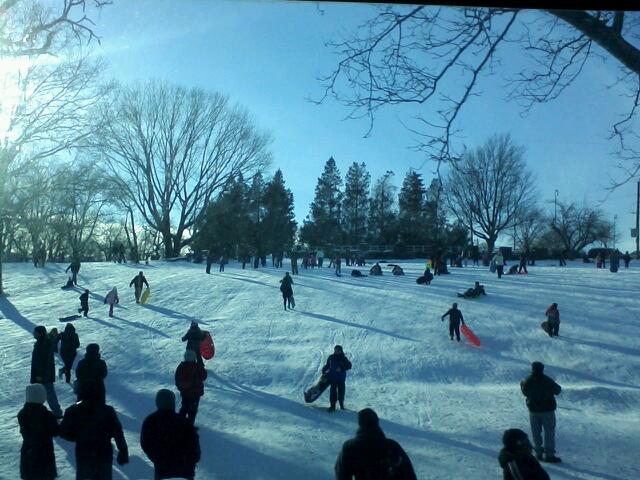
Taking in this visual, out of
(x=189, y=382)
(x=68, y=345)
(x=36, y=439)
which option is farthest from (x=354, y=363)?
(x=36, y=439)

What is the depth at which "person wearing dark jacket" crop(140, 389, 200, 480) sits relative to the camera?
16.6 feet

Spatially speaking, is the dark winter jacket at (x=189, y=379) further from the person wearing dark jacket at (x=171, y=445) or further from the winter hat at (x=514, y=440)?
the winter hat at (x=514, y=440)

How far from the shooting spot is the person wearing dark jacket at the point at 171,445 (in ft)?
16.6

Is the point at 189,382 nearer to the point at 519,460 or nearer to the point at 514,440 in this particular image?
the point at 514,440

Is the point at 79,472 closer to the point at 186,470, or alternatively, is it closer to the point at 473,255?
the point at 186,470

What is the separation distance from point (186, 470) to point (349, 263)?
39313mm

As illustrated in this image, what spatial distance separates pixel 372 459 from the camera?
15.0 ft

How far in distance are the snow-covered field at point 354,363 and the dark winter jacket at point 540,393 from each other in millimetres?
761

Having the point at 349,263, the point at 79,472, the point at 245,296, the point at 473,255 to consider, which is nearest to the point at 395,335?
the point at 245,296

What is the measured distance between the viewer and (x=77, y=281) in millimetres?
29625

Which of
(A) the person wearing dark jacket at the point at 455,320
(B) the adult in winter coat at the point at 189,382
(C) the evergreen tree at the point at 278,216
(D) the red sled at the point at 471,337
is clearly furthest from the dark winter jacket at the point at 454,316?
(C) the evergreen tree at the point at 278,216

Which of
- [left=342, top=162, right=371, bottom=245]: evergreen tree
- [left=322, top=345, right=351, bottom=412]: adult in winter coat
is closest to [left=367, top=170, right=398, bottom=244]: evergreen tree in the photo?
[left=342, top=162, right=371, bottom=245]: evergreen tree

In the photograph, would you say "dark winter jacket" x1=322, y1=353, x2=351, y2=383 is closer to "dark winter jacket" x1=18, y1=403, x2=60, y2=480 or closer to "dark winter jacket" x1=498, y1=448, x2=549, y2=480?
"dark winter jacket" x1=18, y1=403, x2=60, y2=480

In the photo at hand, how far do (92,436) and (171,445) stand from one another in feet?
3.14
